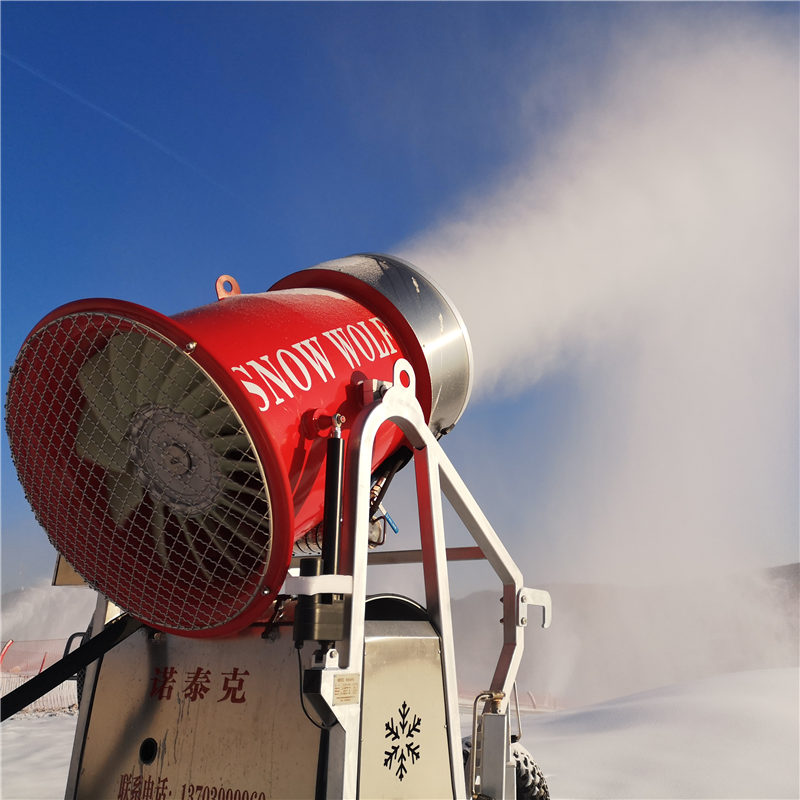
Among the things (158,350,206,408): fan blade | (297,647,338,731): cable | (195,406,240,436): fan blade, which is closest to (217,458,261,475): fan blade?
(195,406,240,436): fan blade

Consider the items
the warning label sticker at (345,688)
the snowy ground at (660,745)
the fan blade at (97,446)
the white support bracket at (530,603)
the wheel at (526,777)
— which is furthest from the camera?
Result: the snowy ground at (660,745)

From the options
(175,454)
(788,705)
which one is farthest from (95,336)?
(788,705)

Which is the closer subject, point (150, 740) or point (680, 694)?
point (150, 740)

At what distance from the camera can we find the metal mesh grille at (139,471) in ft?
9.03

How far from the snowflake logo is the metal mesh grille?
0.72 meters

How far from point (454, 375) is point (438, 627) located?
133cm

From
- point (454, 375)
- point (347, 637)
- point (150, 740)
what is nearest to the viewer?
point (347, 637)

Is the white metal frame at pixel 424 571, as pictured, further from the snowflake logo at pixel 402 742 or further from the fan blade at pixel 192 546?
the fan blade at pixel 192 546

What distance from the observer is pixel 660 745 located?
22.9ft

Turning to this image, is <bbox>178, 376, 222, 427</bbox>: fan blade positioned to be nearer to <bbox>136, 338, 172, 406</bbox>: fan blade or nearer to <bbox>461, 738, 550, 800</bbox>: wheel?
<bbox>136, 338, 172, 406</bbox>: fan blade

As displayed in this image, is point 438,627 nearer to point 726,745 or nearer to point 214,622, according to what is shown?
point 214,622

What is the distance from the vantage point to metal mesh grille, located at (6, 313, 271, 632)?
2.75 m

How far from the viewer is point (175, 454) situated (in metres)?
2.85

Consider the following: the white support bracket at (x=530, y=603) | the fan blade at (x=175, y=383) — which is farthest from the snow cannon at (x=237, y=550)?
the white support bracket at (x=530, y=603)
